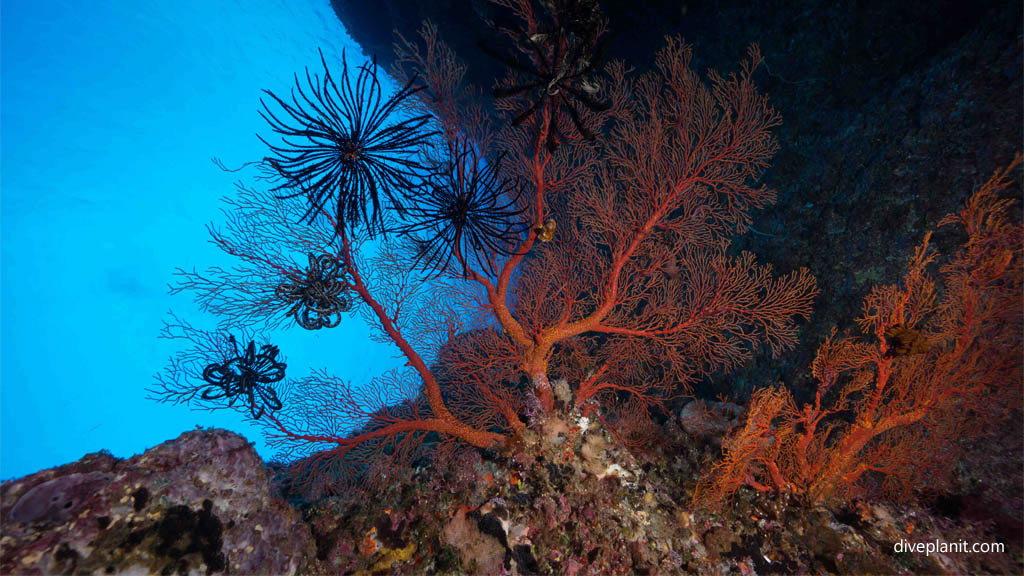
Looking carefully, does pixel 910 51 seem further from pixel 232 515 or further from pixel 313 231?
pixel 232 515

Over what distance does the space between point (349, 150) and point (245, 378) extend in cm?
384

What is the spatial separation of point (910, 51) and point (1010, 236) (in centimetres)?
347

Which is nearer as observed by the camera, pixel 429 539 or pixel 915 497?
pixel 429 539

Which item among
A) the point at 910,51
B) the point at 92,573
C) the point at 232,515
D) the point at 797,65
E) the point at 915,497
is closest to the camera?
the point at 92,573

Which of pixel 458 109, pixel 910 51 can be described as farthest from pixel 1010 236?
pixel 458 109

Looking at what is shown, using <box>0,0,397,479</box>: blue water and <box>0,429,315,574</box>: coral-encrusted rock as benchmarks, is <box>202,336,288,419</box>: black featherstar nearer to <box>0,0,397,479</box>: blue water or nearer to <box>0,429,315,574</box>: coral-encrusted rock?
<box>0,429,315,574</box>: coral-encrusted rock

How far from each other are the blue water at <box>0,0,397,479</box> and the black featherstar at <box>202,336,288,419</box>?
3250 cm

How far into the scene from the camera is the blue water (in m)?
32.6

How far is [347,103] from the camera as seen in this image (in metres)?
3.01

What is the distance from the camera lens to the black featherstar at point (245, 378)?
4.76 m

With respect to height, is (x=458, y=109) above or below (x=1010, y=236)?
above

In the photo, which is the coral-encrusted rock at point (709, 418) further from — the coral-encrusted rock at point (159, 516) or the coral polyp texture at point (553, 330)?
the coral-encrusted rock at point (159, 516)

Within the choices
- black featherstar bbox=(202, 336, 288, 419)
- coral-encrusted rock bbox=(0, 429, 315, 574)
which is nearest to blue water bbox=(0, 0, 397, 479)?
black featherstar bbox=(202, 336, 288, 419)

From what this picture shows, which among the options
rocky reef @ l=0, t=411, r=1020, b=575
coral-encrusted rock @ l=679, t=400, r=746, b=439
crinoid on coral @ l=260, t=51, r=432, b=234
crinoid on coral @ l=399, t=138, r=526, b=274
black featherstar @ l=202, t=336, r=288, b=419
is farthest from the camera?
coral-encrusted rock @ l=679, t=400, r=746, b=439
